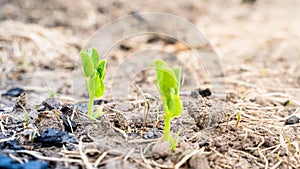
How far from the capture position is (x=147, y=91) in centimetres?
239

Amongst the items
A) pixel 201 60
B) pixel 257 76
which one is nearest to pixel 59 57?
pixel 201 60

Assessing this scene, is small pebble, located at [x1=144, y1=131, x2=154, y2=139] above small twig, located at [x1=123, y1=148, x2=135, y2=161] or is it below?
above

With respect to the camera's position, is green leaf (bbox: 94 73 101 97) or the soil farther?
green leaf (bbox: 94 73 101 97)

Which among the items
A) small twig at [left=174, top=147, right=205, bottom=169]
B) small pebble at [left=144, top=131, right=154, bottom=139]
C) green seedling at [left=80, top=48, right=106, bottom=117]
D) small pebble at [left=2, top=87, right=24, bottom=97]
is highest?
green seedling at [left=80, top=48, right=106, bottom=117]

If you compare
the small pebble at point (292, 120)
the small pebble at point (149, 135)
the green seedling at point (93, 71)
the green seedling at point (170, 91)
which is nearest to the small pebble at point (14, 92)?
the green seedling at point (93, 71)

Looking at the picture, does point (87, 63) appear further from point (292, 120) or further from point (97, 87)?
point (292, 120)

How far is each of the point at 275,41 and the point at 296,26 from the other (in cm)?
49

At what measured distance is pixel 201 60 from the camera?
11.0 ft

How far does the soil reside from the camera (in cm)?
147

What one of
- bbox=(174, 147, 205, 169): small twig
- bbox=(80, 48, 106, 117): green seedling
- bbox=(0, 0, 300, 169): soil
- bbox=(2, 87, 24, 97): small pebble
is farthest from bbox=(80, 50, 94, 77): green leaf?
bbox=(2, 87, 24, 97): small pebble

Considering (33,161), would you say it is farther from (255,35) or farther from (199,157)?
(255,35)

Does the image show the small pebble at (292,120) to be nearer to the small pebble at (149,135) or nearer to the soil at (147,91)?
the soil at (147,91)

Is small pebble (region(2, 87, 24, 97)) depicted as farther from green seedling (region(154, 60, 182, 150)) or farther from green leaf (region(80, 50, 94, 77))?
green seedling (region(154, 60, 182, 150))

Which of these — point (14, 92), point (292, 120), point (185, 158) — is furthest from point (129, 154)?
point (14, 92)
